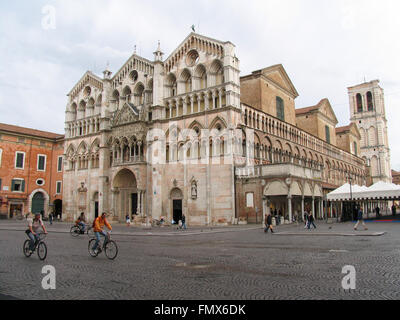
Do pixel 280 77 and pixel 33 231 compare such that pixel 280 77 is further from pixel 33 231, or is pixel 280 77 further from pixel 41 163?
pixel 33 231

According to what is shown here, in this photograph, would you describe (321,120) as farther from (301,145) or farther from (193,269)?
(193,269)

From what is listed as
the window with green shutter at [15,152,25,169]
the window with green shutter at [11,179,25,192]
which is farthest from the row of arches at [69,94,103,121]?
the window with green shutter at [11,179,25,192]

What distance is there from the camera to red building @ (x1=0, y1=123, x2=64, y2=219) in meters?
50.0

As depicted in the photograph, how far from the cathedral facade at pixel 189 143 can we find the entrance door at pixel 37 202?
658 centimetres

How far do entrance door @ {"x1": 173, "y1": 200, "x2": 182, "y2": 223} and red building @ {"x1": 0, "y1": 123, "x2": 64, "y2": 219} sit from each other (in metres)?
24.9

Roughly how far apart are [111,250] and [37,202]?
46.8 m

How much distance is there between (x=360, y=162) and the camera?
7625 centimetres

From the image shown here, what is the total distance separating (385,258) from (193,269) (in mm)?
6219

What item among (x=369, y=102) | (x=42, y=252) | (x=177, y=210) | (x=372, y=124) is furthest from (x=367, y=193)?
(x=369, y=102)

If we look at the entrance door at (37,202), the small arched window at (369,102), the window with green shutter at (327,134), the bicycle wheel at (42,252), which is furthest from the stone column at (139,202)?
the small arched window at (369,102)

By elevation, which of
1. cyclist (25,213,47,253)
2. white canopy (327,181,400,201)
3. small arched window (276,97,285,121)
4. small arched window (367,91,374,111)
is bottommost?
cyclist (25,213,47,253)

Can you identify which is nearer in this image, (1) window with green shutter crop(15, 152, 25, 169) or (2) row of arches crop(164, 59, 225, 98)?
(2) row of arches crop(164, 59, 225, 98)

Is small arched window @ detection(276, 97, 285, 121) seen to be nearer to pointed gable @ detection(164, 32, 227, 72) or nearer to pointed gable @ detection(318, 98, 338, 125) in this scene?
pointed gable @ detection(164, 32, 227, 72)
